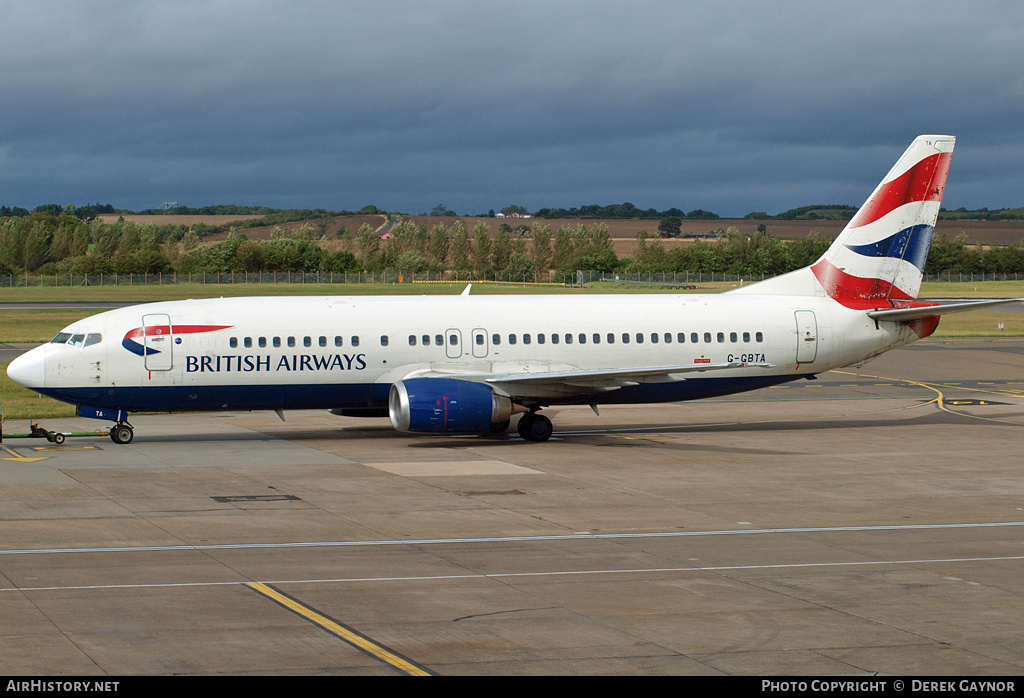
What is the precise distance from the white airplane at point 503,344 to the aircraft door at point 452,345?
30 millimetres

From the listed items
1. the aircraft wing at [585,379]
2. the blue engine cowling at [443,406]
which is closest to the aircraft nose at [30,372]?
the blue engine cowling at [443,406]

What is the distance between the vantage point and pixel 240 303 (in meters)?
34.1

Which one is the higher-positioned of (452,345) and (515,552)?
(452,345)

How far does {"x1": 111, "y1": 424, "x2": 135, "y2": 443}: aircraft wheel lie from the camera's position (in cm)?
3291

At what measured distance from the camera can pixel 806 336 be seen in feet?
119

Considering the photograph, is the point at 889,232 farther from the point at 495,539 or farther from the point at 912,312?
the point at 495,539

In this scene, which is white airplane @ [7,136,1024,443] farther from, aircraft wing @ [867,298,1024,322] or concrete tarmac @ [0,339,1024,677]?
concrete tarmac @ [0,339,1024,677]

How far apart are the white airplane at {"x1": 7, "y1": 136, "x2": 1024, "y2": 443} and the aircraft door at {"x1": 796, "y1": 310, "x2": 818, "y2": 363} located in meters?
0.05

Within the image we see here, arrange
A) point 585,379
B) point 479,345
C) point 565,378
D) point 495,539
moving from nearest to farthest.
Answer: point 495,539, point 565,378, point 585,379, point 479,345

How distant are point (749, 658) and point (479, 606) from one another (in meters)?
4.12

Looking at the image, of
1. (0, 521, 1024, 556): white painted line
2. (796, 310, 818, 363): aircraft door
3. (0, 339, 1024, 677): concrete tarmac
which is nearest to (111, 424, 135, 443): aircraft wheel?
(0, 339, 1024, 677): concrete tarmac

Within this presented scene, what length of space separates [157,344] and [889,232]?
2380cm

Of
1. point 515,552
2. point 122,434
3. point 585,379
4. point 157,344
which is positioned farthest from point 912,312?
point 122,434
